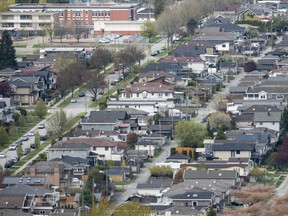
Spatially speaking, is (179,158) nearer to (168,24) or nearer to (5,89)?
(5,89)

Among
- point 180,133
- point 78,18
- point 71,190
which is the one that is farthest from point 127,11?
point 71,190

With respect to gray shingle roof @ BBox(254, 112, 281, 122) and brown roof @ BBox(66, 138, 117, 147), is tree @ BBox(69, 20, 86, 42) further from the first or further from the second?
brown roof @ BBox(66, 138, 117, 147)

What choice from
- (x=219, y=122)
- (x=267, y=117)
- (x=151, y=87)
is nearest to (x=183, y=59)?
(x=151, y=87)

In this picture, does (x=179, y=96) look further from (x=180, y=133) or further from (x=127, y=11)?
(x=127, y=11)

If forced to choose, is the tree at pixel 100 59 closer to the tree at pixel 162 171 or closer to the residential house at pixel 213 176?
the tree at pixel 162 171

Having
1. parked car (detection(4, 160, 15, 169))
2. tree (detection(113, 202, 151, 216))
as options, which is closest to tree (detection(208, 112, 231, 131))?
parked car (detection(4, 160, 15, 169))

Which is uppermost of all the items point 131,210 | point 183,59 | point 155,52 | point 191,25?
point 131,210
